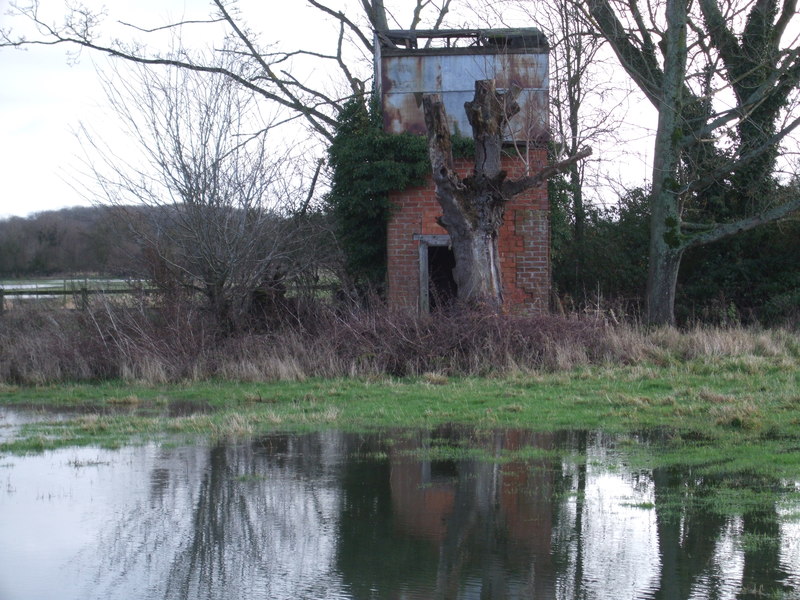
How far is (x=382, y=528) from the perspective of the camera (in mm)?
6695

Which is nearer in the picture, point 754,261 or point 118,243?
point 118,243

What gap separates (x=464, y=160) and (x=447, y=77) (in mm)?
1937

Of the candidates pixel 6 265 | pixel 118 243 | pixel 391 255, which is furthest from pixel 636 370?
pixel 6 265

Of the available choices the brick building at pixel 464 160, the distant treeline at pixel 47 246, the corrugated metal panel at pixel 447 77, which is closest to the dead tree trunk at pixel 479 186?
the brick building at pixel 464 160

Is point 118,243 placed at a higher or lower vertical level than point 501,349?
higher

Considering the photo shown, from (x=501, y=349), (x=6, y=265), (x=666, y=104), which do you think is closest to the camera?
(x=501, y=349)

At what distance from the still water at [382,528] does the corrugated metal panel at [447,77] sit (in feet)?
40.7

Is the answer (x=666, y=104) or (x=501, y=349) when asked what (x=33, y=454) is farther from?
(x=666, y=104)

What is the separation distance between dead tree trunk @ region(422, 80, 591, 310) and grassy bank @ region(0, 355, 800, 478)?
142 inches

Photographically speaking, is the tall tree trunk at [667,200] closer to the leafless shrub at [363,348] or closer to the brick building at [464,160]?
the brick building at [464,160]

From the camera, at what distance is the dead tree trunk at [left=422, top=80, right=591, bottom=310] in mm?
17281

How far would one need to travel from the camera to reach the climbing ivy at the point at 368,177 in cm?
2000

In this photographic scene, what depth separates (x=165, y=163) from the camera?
1812 centimetres

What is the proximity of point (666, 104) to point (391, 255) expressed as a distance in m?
7.76
